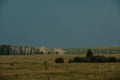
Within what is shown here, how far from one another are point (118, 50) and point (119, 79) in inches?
4214

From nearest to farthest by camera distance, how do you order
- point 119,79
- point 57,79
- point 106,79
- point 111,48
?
point 119,79 → point 106,79 → point 57,79 → point 111,48

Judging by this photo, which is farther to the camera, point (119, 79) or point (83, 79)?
point (83, 79)

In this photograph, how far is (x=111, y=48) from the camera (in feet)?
432

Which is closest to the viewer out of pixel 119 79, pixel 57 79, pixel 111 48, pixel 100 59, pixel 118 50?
pixel 119 79

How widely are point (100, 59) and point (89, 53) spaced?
18.2 ft

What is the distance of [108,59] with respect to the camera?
52.1 metres

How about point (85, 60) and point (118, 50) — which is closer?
point (85, 60)

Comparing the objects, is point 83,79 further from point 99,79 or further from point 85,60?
point 85,60

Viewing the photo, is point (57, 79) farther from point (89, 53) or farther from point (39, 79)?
point (89, 53)

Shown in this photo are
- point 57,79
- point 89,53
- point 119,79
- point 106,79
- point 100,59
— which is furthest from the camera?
point 89,53

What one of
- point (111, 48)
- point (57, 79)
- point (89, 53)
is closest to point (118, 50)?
point (111, 48)

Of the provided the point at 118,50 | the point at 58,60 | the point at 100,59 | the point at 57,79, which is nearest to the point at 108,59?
the point at 100,59

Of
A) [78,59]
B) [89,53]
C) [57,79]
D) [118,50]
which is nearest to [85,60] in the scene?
[78,59]

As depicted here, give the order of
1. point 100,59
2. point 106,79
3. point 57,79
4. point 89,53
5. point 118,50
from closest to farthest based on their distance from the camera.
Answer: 1. point 106,79
2. point 57,79
3. point 100,59
4. point 89,53
5. point 118,50
